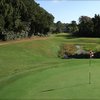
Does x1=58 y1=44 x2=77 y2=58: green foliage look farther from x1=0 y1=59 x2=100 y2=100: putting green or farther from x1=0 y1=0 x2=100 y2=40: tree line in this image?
x1=0 y1=59 x2=100 y2=100: putting green

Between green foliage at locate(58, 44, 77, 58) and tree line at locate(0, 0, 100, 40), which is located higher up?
tree line at locate(0, 0, 100, 40)

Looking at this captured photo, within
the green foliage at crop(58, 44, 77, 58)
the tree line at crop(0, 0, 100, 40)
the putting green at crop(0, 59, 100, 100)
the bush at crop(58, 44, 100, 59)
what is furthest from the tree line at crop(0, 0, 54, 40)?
the putting green at crop(0, 59, 100, 100)

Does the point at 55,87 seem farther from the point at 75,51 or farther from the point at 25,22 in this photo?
the point at 25,22

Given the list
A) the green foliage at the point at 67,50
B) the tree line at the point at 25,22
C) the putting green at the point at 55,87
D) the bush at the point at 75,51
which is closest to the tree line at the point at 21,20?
the tree line at the point at 25,22

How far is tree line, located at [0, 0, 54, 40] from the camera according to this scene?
66500mm

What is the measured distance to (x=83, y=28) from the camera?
351 ft

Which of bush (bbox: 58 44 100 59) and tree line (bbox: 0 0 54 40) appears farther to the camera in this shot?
tree line (bbox: 0 0 54 40)

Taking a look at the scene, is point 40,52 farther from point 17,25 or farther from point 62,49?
point 17,25

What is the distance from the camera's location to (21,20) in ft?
265


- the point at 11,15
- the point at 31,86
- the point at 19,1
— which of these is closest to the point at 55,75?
the point at 31,86

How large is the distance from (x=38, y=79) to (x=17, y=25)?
50270mm

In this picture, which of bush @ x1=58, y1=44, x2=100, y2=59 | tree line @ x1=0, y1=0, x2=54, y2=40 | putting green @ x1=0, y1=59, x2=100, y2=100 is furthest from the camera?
tree line @ x1=0, y1=0, x2=54, y2=40

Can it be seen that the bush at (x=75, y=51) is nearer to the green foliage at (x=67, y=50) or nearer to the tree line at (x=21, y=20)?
the green foliage at (x=67, y=50)

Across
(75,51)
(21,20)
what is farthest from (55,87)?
(21,20)
